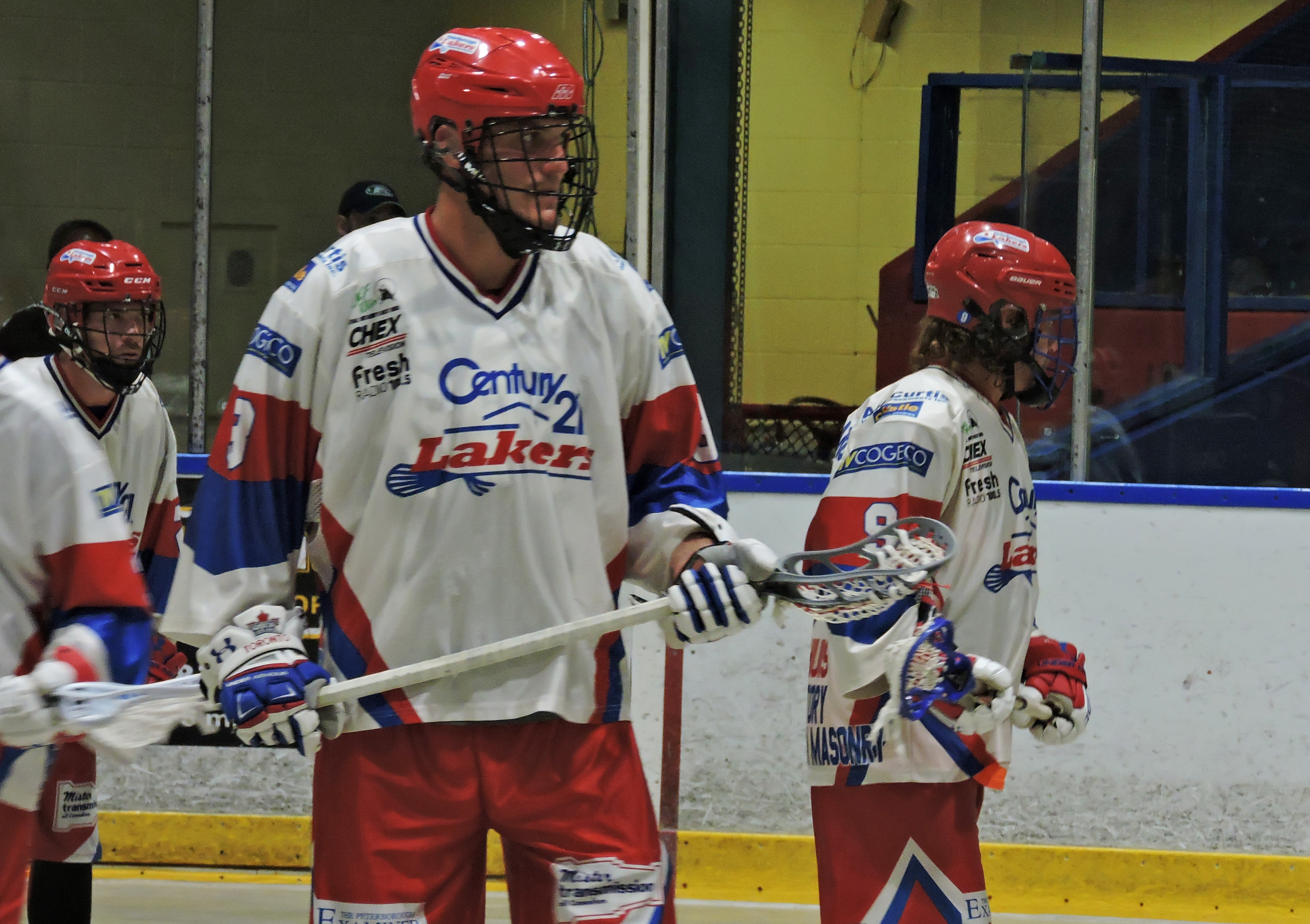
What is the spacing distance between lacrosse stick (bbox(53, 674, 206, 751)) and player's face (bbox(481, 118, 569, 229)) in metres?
0.64

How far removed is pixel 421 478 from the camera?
182 centimetres

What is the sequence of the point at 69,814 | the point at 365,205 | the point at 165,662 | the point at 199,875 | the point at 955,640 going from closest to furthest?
the point at 955,640 → the point at 69,814 → the point at 165,662 → the point at 199,875 → the point at 365,205

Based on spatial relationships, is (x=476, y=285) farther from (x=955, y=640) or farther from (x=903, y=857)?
(x=903, y=857)

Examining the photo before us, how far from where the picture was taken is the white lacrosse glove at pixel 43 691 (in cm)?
147

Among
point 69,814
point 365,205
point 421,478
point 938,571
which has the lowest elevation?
point 69,814

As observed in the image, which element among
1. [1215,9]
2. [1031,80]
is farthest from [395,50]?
[1215,9]

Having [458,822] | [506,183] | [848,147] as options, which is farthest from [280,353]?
[848,147]

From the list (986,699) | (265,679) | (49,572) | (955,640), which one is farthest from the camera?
(955,640)

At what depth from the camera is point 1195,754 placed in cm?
384

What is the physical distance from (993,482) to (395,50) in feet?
10.5

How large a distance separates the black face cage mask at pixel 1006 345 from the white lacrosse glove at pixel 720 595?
79 centimetres

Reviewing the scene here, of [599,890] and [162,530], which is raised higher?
[162,530]

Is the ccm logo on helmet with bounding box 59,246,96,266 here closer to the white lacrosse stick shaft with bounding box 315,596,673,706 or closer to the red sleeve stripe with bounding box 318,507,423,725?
the red sleeve stripe with bounding box 318,507,423,725

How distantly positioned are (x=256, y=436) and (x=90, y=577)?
30 centimetres
